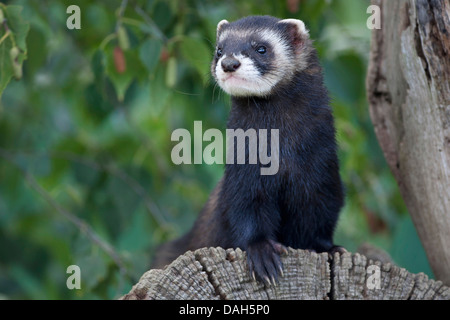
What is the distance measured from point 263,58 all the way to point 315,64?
1.04 ft

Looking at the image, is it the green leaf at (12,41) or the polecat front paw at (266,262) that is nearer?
the polecat front paw at (266,262)

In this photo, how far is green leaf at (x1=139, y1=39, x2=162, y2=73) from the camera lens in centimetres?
368

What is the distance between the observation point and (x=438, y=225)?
325cm

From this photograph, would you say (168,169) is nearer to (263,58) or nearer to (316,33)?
(316,33)

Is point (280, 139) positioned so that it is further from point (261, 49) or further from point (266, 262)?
point (266, 262)

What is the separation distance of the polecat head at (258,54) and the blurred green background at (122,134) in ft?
1.64

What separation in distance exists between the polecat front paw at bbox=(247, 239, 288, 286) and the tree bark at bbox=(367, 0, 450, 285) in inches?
33.5

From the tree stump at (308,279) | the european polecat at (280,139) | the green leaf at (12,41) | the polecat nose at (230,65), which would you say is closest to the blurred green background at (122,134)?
the green leaf at (12,41)

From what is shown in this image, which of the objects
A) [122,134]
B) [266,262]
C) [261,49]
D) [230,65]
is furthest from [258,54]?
[122,134]

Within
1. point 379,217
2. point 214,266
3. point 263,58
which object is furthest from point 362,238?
point 214,266

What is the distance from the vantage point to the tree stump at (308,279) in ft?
8.55

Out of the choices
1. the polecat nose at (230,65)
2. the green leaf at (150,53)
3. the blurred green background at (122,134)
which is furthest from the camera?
the blurred green background at (122,134)

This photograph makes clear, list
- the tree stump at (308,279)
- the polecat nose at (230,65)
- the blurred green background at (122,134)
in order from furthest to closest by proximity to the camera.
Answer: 1. the blurred green background at (122,134)
2. the polecat nose at (230,65)
3. the tree stump at (308,279)

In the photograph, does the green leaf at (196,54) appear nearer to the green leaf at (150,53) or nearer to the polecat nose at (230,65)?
the green leaf at (150,53)
